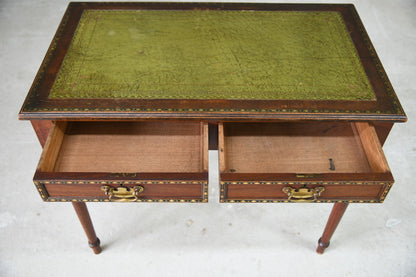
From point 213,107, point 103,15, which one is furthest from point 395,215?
point 103,15

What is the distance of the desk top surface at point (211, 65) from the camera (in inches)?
47.5

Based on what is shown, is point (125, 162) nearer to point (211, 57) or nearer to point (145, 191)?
point (145, 191)

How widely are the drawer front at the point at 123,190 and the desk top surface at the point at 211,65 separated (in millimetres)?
216

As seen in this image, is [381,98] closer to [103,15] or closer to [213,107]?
[213,107]

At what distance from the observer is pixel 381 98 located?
1.26 m

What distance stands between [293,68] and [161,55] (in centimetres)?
49

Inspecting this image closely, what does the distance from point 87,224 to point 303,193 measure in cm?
80

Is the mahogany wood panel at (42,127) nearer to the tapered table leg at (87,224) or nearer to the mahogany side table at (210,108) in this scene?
the mahogany side table at (210,108)

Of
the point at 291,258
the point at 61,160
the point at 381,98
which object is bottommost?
the point at 291,258

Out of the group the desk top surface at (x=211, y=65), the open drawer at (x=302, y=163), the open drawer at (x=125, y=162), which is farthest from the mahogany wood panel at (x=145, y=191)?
the desk top surface at (x=211, y=65)

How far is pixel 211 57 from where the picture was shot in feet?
4.58

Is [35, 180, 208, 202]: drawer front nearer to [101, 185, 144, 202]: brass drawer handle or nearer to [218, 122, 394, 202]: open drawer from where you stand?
[101, 185, 144, 202]: brass drawer handle

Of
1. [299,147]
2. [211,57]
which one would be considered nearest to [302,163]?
[299,147]

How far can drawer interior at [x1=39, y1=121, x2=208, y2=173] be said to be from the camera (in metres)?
1.29
